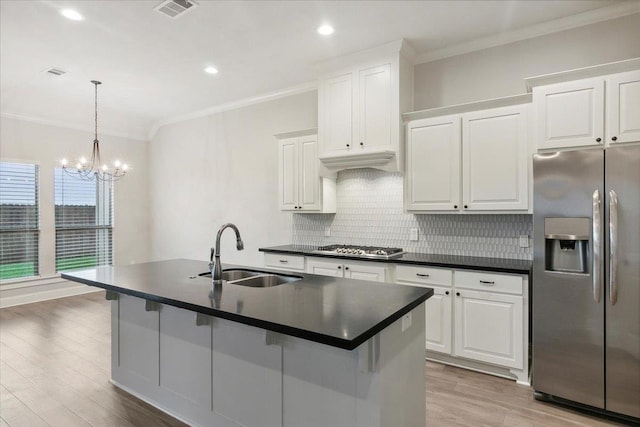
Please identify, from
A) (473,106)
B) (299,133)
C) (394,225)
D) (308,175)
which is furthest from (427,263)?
(299,133)

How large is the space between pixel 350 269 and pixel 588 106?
234cm

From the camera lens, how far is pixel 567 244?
257cm

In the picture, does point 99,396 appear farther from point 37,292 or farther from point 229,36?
point 37,292

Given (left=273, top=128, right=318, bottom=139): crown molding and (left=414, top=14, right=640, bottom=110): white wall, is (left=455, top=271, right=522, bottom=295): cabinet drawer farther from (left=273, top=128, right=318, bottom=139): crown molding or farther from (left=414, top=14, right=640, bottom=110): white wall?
(left=273, top=128, right=318, bottom=139): crown molding

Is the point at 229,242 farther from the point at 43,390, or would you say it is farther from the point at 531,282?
the point at 531,282

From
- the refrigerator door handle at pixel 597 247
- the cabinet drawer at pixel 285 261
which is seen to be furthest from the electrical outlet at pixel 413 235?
the refrigerator door handle at pixel 597 247

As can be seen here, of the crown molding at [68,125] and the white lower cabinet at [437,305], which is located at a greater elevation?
the crown molding at [68,125]

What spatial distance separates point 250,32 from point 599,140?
2995 mm

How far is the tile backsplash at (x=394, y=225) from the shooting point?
3.40 m

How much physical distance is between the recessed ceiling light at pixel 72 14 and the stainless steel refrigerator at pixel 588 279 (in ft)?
12.7

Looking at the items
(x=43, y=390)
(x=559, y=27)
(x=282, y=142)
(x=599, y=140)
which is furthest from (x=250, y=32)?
(x=43, y=390)

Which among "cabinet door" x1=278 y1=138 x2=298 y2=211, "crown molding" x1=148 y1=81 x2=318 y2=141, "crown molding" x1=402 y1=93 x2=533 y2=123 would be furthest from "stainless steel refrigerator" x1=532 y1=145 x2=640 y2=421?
"crown molding" x1=148 y1=81 x2=318 y2=141

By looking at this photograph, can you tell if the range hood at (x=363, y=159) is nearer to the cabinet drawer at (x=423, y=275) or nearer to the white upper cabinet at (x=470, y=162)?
the white upper cabinet at (x=470, y=162)

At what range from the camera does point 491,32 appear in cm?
335
